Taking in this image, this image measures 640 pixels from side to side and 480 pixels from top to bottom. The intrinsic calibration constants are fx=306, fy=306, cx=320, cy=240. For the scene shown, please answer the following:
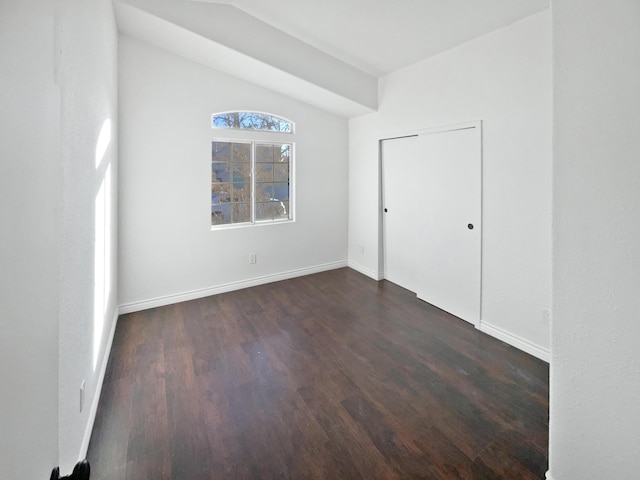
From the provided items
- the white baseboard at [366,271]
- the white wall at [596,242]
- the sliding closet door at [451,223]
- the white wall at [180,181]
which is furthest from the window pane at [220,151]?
the white wall at [596,242]

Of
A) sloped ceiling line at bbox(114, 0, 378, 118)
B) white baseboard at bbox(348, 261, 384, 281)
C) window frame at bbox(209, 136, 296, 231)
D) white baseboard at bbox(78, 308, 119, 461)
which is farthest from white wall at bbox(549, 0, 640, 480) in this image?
window frame at bbox(209, 136, 296, 231)

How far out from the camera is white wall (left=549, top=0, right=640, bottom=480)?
1.13 m

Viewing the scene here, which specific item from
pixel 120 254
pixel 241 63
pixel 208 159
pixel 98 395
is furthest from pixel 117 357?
pixel 241 63

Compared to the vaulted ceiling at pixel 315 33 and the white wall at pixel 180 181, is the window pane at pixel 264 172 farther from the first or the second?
the vaulted ceiling at pixel 315 33

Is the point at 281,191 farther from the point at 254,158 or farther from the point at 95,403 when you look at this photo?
the point at 95,403

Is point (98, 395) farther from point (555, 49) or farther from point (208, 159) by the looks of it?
point (555, 49)

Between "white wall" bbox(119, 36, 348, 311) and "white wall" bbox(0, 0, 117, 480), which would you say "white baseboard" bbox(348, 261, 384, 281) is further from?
"white wall" bbox(0, 0, 117, 480)

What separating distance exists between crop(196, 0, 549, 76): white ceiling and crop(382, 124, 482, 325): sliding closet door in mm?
850

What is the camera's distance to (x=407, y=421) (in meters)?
1.87

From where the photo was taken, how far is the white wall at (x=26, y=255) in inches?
19.0

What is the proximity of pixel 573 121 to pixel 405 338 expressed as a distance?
2145 mm

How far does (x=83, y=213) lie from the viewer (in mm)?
1688

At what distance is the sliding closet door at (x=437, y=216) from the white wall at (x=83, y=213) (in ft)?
10.0

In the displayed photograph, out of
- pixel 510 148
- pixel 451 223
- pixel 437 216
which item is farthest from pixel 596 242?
pixel 437 216
